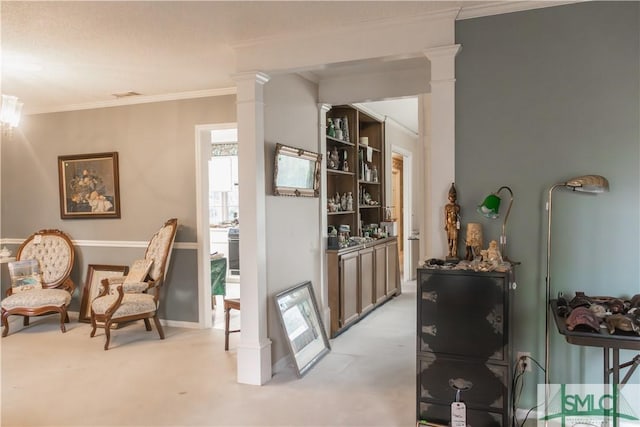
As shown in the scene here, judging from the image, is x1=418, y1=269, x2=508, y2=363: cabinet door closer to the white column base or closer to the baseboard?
the baseboard

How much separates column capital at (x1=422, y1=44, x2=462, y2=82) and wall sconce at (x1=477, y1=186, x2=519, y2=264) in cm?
75

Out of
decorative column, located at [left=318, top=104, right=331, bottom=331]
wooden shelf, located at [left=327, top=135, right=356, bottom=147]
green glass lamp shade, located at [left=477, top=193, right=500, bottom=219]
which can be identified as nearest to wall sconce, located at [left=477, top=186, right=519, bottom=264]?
green glass lamp shade, located at [left=477, top=193, right=500, bottom=219]

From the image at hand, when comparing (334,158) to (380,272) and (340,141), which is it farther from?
(380,272)

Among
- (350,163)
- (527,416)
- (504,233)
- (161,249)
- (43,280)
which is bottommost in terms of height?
(527,416)

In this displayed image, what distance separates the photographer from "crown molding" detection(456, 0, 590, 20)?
2551 millimetres

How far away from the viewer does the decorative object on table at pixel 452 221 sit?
Answer: 2684mm

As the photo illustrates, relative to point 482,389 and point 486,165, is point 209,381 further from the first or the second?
point 486,165

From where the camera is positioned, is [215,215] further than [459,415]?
Yes

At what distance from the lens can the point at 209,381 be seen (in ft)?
11.2

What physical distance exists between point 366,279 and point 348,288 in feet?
1.89

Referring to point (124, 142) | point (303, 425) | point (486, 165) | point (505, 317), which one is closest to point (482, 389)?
point (505, 317)

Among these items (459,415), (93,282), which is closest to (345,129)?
(93,282)

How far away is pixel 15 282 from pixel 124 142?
1911 millimetres

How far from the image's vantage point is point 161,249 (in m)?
4.65
